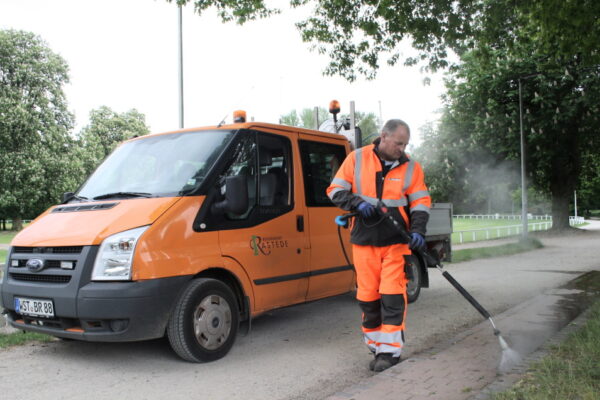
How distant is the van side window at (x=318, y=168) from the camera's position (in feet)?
19.1

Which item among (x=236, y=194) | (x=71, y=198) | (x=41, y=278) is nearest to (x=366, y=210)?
(x=236, y=194)

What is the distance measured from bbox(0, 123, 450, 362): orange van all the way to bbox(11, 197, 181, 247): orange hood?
12 millimetres

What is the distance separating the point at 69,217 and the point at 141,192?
0.66 meters

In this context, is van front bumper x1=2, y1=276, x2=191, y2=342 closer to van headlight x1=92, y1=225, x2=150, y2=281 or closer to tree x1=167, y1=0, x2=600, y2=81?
van headlight x1=92, y1=225, x2=150, y2=281

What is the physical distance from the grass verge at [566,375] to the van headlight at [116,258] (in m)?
2.79

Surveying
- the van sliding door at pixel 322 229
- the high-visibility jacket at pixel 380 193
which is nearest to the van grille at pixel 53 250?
the high-visibility jacket at pixel 380 193

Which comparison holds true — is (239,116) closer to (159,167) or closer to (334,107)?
(159,167)

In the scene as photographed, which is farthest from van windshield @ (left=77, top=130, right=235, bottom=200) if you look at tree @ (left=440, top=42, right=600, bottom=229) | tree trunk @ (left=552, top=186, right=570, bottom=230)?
tree trunk @ (left=552, top=186, right=570, bottom=230)

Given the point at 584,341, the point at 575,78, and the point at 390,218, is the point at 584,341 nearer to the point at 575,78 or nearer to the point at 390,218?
the point at 390,218

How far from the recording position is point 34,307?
4.40 meters

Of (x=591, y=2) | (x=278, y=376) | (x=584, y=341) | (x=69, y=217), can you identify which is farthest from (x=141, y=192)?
(x=591, y=2)

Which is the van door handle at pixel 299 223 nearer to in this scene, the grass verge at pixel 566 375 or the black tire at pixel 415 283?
the black tire at pixel 415 283

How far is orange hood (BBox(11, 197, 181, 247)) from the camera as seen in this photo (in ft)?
14.0

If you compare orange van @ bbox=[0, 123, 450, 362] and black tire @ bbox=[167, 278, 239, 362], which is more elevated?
orange van @ bbox=[0, 123, 450, 362]
